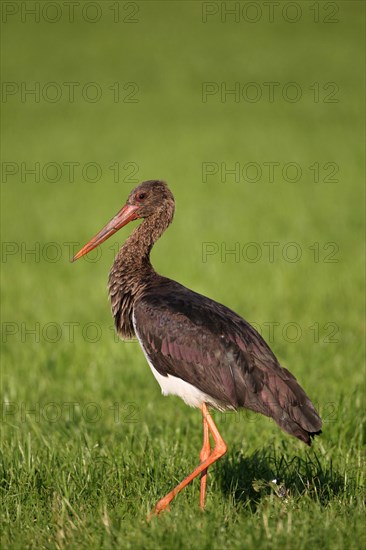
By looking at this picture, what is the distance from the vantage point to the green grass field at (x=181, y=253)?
4668 mm

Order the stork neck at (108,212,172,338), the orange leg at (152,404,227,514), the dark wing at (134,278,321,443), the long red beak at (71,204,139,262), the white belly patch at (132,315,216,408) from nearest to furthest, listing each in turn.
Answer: the orange leg at (152,404,227,514), the dark wing at (134,278,321,443), the white belly patch at (132,315,216,408), the stork neck at (108,212,172,338), the long red beak at (71,204,139,262)

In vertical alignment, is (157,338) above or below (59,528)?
above

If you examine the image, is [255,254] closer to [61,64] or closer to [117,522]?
[117,522]

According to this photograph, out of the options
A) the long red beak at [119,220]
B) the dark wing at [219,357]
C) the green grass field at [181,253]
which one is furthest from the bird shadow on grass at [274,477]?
the long red beak at [119,220]

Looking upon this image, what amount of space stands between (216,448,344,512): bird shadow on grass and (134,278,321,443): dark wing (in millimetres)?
402

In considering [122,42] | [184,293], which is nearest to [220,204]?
[184,293]

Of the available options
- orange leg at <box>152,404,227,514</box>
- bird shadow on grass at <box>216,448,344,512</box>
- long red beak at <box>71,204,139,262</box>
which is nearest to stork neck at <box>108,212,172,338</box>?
long red beak at <box>71,204,139,262</box>

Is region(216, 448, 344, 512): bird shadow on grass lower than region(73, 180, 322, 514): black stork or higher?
lower

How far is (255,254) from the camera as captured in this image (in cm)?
1379

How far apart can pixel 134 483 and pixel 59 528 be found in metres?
0.90

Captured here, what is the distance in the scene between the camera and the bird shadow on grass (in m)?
4.72

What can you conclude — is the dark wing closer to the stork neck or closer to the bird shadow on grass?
the stork neck

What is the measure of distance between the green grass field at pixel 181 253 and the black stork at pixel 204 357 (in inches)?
16.4

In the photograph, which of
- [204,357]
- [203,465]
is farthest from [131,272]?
[203,465]
